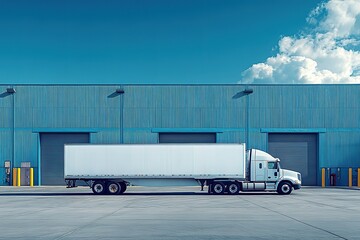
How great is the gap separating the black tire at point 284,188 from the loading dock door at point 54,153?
1972 centimetres

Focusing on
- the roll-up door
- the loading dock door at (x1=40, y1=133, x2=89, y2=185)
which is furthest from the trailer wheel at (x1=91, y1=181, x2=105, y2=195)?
the roll-up door

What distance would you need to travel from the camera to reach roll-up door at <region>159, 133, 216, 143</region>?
4169cm

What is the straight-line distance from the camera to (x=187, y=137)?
4169cm

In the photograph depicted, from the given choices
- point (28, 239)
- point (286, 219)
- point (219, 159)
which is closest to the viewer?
point (28, 239)

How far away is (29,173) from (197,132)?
1635 centimetres

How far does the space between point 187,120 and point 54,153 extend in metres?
13.2

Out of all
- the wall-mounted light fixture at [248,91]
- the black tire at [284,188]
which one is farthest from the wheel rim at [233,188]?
the wall-mounted light fixture at [248,91]

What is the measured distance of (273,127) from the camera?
41469 mm

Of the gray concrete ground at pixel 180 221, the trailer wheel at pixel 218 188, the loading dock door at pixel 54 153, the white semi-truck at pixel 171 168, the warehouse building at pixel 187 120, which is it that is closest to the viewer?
the gray concrete ground at pixel 180 221

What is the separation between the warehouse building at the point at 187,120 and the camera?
41469 mm

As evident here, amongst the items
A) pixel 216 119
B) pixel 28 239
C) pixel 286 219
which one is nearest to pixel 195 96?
pixel 216 119

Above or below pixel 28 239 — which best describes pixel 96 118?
above

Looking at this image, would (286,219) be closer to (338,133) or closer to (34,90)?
(338,133)

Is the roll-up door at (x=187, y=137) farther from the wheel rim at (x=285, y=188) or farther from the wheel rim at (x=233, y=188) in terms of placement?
the wheel rim at (x=285, y=188)
